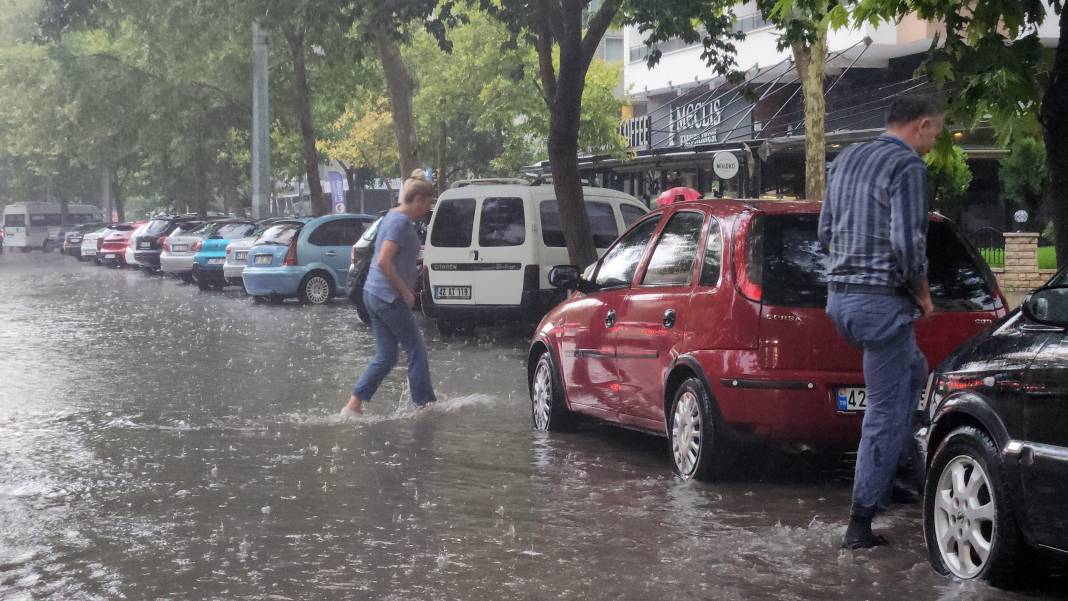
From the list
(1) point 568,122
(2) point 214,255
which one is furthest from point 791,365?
(2) point 214,255

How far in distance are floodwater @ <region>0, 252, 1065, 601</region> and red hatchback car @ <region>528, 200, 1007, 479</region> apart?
0.37 metres

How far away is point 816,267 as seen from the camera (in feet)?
27.6

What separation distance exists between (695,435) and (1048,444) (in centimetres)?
326

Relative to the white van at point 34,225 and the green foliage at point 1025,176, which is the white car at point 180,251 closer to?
the green foliage at point 1025,176

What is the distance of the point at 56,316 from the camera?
24.6 meters

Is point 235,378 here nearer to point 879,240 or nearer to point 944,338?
point 944,338

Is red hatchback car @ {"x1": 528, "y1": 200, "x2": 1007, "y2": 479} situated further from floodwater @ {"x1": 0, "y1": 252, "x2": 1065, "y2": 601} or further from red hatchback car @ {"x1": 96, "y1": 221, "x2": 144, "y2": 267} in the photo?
red hatchback car @ {"x1": 96, "y1": 221, "x2": 144, "y2": 267}

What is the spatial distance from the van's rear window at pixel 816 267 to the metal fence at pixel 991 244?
19.8m

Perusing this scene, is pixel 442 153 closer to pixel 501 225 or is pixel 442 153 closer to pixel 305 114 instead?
pixel 305 114

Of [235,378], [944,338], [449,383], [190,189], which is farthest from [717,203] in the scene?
[190,189]

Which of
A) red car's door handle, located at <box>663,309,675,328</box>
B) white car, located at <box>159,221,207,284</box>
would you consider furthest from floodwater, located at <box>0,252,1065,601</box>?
white car, located at <box>159,221,207,284</box>

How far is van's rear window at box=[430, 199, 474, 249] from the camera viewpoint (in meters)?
19.5

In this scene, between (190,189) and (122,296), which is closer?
(122,296)

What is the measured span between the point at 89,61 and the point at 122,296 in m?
20.2
